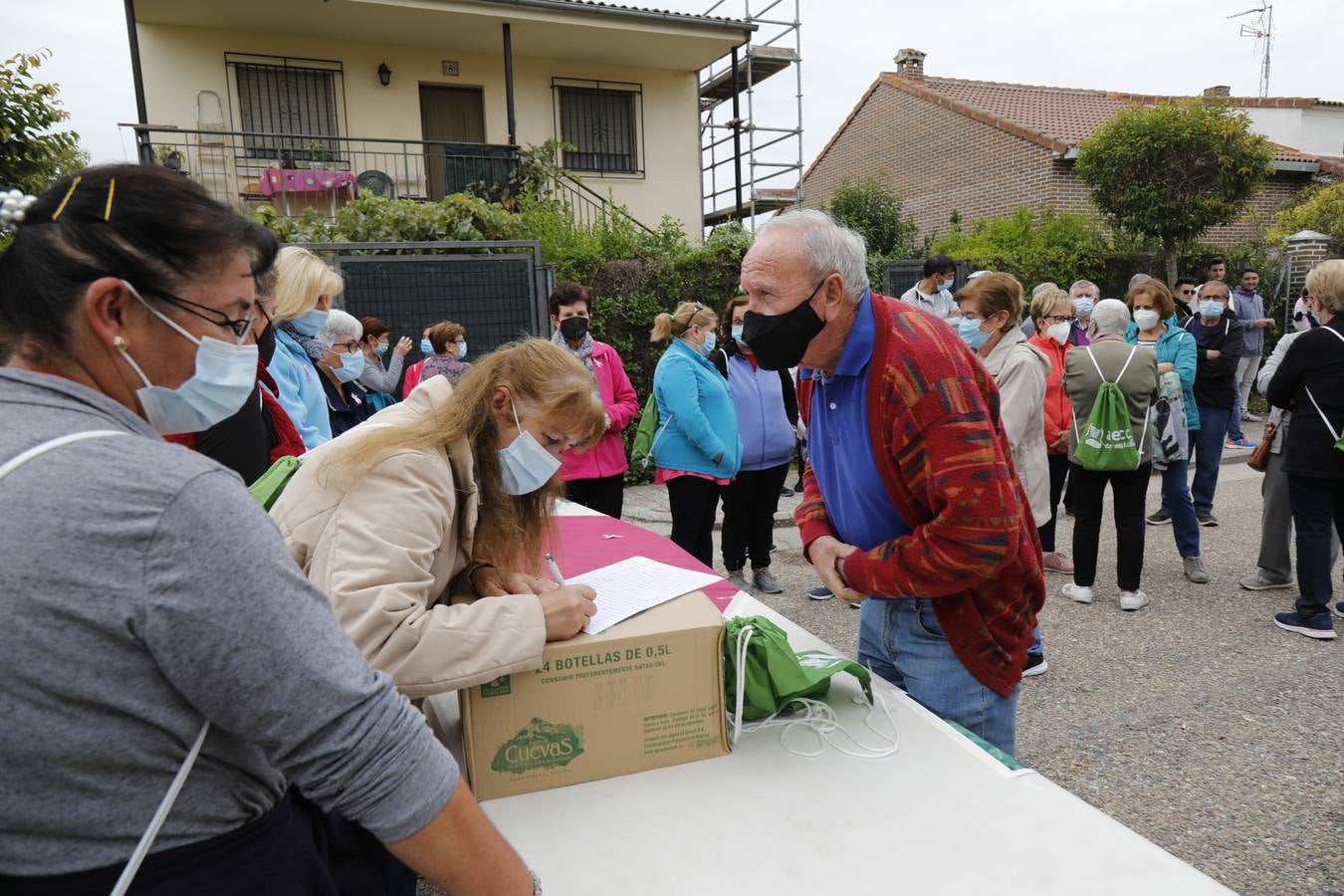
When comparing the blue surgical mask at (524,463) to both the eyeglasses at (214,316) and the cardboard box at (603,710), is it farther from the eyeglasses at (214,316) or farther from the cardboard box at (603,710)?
the eyeglasses at (214,316)

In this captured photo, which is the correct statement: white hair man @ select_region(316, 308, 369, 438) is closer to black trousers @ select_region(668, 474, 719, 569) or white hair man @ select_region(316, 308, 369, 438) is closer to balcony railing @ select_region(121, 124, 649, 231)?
black trousers @ select_region(668, 474, 719, 569)

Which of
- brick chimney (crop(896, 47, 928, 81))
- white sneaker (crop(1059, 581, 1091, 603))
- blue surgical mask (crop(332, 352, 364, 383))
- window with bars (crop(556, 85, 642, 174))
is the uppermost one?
brick chimney (crop(896, 47, 928, 81))

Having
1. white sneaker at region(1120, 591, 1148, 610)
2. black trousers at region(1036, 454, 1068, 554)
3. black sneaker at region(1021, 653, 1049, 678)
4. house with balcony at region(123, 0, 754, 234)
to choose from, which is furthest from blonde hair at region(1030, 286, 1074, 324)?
house with balcony at region(123, 0, 754, 234)

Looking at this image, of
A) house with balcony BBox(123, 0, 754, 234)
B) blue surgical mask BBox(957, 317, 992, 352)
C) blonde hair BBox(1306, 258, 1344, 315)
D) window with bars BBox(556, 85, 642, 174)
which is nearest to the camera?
blonde hair BBox(1306, 258, 1344, 315)

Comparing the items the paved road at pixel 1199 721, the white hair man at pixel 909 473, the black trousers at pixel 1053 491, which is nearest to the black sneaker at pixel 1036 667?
the paved road at pixel 1199 721

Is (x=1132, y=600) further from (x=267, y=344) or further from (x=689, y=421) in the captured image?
(x=267, y=344)

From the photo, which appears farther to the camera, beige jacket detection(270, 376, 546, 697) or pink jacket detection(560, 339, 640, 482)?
pink jacket detection(560, 339, 640, 482)

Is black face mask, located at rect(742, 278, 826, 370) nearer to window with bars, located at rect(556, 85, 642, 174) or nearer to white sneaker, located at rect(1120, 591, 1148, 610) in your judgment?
white sneaker, located at rect(1120, 591, 1148, 610)

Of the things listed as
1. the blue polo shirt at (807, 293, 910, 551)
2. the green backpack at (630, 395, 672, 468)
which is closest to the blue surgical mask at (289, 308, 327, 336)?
the green backpack at (630, 395, 672, 468)

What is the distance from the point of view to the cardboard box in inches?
61.9

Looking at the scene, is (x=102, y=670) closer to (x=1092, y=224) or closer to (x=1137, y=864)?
(x=1137, y=864)

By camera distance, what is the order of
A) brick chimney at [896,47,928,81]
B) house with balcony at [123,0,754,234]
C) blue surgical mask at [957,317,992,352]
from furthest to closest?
brick chimney at [896,47,928,81] < house with balcony at [123,0,754,234] < blue surgical mask at [957,317,992,352]

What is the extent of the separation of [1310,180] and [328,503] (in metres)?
24.2

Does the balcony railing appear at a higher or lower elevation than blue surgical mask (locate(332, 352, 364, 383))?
higher
